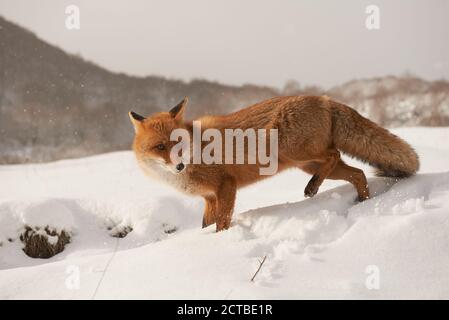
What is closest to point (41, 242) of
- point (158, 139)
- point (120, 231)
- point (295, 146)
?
point (120, 231)

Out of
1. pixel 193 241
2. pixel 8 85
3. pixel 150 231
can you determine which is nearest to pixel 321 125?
pixel 193 241

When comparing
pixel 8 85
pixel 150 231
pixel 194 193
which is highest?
pixel 8 85

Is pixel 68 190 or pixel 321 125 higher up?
pixel 321 125

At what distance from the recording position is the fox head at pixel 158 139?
259 cm

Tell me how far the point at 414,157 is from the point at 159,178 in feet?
5.65

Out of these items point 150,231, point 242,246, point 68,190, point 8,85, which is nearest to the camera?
point 242,246

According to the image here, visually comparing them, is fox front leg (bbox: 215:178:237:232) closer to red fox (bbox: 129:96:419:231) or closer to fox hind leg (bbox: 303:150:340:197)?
red fox (bbox: 129:96:419:231)

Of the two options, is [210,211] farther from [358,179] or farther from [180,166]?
[358,179]

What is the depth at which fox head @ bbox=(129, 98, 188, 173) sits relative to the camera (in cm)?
259

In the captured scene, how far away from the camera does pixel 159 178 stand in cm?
281

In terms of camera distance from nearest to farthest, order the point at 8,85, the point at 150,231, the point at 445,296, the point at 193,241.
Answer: the point at 445,296 → the point at 193,241 → the point at 150,231 → the point at 8,85

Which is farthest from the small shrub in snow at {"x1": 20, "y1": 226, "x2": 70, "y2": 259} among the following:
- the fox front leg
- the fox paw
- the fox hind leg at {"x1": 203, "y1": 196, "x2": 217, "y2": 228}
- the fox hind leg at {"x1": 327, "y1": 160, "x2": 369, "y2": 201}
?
the fox hind leg at {"x1": 327, "y1": 160, "x2": 369, "y2": 201}

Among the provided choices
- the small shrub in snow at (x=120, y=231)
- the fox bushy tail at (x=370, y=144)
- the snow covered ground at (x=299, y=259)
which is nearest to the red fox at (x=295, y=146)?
the fox bushy tail at (x=370, y=144)

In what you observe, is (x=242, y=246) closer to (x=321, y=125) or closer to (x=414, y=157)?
(x=321, y=125)
